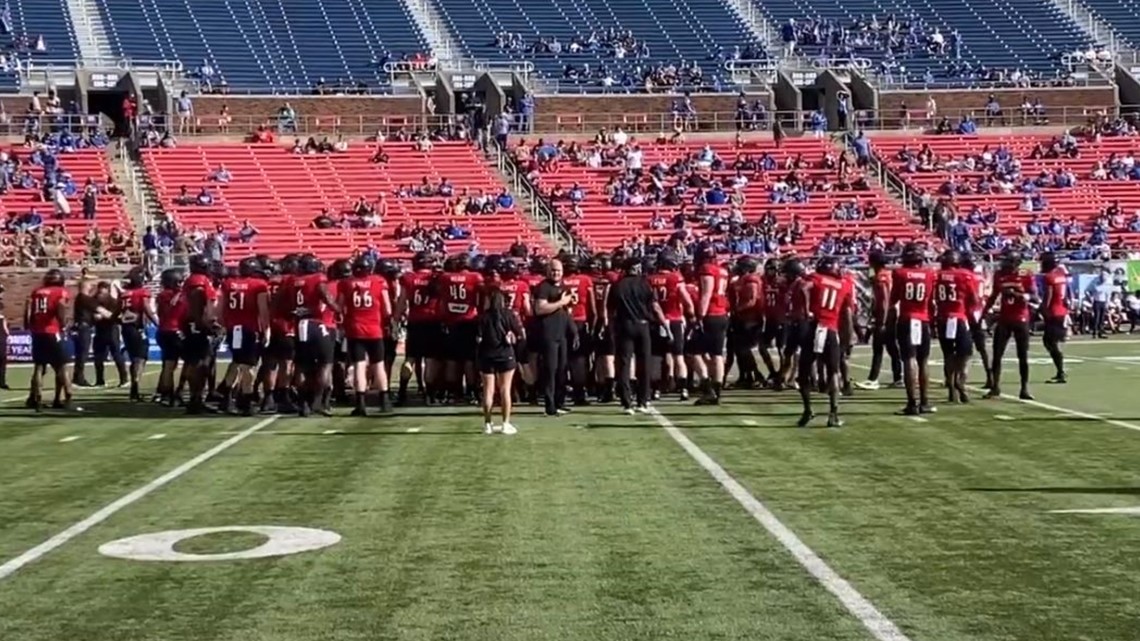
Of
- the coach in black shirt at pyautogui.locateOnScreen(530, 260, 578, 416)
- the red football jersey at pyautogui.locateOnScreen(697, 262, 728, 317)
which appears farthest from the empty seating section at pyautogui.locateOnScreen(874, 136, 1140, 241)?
the coach in black shirt at pyautogui.locateOnScreen(530, 260, 578, 416)

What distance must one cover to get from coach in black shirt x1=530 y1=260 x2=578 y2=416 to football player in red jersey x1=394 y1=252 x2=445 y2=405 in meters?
1.80

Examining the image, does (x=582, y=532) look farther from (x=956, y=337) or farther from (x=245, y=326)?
(x=245, y=326)

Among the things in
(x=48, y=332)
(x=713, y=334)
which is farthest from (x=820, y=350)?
(x=48, y=332)

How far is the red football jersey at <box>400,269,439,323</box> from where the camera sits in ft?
57.7

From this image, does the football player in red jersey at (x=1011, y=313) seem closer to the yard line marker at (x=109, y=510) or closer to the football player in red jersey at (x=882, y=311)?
the football player in red jersey at (x=882, y=311)

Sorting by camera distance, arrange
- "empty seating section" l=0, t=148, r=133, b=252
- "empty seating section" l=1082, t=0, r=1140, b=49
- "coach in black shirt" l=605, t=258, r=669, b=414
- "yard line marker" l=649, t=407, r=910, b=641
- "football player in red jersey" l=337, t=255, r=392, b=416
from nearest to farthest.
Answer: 1. "yard line marker" l=649, t=407, r=910, b=641
2. "coach in black shirt" l=605, t=258, r=669, b=414
3. "football player in red jersey" l=337, t=255, r=392, b=416
4. "empty seating section" l=0, t=148, r=133, b=252
5. "empty seating section" l=1082, t=0, r=1140, b=49

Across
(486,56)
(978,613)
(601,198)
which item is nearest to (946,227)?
(601,198)

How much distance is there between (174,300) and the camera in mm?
17469

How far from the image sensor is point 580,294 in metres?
17.3

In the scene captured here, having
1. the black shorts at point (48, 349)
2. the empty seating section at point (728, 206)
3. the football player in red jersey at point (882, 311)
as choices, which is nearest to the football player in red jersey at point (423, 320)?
the black shorts at point (48, 349)

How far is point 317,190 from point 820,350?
92.8ft

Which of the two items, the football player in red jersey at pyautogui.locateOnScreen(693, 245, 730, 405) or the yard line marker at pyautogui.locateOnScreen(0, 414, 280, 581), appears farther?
the football player in red jersey at pyautogui.locateOnScreen(693, 245, 730, 405)

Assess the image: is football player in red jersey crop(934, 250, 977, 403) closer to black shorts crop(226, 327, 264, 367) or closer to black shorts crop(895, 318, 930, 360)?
black shorts crop(895, 318, 930, 360)

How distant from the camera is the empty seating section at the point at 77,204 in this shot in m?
36.9
